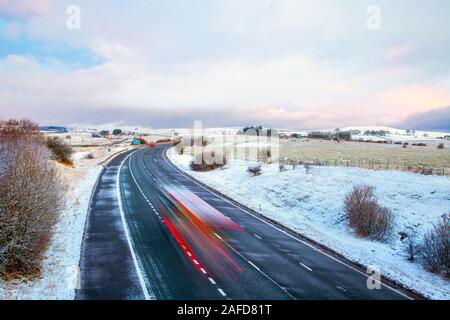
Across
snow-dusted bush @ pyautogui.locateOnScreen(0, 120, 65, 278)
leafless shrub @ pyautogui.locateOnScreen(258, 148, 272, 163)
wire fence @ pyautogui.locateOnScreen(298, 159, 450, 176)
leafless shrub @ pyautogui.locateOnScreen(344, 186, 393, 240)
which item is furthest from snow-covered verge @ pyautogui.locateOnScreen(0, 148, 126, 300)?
leafless shrub @ pyautogui.locateOnScreen(258, 148, 272, 163)

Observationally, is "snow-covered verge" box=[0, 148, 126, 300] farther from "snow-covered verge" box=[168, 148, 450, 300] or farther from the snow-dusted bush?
"snow-covered verge" box=[168, 148, 450, 300]

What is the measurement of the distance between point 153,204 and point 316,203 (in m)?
14.6

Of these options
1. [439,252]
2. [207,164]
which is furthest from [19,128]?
[439,252]

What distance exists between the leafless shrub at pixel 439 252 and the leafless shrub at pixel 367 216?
4.65 m

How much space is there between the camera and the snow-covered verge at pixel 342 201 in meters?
19.5

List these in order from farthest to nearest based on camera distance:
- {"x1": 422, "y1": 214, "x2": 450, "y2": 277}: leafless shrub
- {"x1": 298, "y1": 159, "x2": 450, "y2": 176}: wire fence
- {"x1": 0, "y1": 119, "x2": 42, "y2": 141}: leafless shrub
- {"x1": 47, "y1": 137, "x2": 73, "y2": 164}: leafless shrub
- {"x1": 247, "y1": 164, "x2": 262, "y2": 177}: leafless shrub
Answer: {"x1": 47, "y1": 137, "x2": 73, "y2": 164}: leafless shrub < {"x1": 247, "y1": 164, "x2": 262, "y2": 177}: leafless shrub < {"x1": 0, "y1": 119, "x2": 42, "y2": 141}: leafless shrub < {"x1": 298, "y1": 159, "x2": 450, "y2": 176}: wire fence < {"x1": 422, "y1": 214, "x2": 450, "y2": 277}: leafless shrub

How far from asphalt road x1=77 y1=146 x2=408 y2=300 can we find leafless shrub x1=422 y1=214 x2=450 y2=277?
161 inches

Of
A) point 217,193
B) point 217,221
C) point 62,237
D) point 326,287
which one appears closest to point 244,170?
point 217,193

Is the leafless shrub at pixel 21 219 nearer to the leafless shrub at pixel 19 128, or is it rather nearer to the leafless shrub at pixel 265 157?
the leafless shrub at pixel 19 128

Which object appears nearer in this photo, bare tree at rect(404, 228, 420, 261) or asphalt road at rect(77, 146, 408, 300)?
asphalt road at rect(77, 146, 408, 300)

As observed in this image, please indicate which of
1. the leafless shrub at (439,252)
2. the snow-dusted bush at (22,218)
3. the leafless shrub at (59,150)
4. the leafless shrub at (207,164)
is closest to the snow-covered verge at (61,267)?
the snow-dusted bush at (22,218)

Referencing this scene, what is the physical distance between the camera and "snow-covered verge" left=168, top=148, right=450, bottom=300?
1947 cm

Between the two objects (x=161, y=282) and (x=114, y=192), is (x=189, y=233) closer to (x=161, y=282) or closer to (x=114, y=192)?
(x=161, y=282)

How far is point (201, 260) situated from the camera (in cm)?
1820
